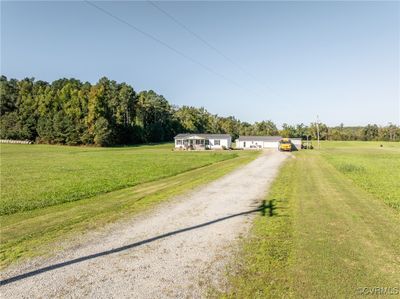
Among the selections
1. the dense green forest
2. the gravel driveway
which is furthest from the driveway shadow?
the dense green forest

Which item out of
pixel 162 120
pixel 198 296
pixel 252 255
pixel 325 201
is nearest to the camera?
pixel 198 296

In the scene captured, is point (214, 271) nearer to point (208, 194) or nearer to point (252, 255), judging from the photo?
point (252, 255)

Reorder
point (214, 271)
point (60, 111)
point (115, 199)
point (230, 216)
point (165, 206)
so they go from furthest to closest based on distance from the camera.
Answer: point (60, 111)
point (115, 199)
point (165, 206)
point (230, 216)
point (214, 271)

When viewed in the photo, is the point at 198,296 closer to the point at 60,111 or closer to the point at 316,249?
the point at 316,249

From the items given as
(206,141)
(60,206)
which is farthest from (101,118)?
(60,206)

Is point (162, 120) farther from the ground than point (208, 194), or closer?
farther from the ground

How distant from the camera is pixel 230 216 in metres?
9.77

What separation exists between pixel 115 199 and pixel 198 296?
8.76 m

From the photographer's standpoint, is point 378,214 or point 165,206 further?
point 165,206

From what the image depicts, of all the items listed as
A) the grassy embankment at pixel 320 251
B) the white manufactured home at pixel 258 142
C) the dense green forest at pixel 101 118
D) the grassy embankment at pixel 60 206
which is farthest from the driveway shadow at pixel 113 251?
the dense green forest at pixel 101 118

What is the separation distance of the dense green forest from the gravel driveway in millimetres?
74802

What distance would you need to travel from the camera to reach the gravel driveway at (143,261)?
5.09 m

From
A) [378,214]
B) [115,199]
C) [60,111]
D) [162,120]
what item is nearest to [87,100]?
[60,111]

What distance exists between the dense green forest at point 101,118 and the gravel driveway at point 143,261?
74.8m
